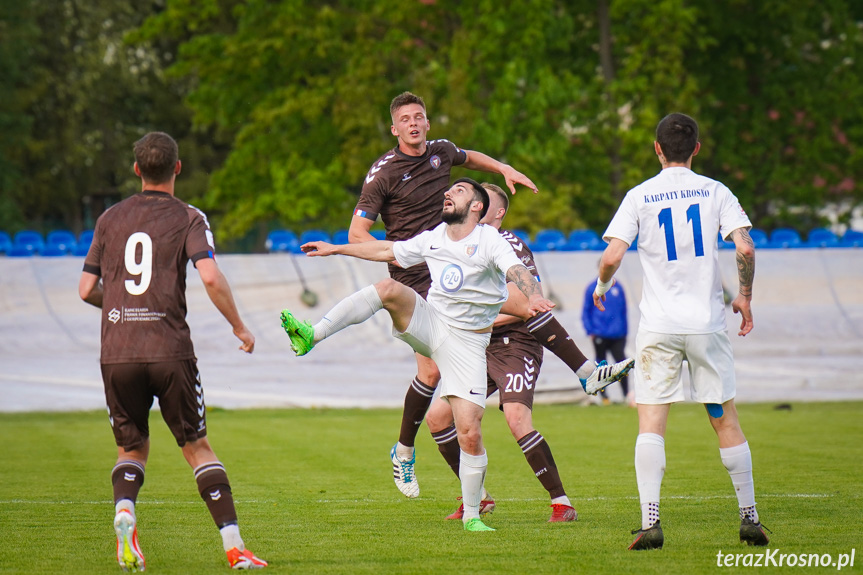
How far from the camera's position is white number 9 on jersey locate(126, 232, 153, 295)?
5.58 meters

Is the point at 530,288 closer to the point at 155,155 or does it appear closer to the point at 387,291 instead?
the point at 387,291

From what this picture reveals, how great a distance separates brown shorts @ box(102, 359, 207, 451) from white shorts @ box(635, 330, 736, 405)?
2449 mm

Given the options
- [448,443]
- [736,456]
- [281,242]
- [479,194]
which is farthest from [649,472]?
[281,242]

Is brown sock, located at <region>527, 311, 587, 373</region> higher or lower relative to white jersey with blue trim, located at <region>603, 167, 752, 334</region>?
lower

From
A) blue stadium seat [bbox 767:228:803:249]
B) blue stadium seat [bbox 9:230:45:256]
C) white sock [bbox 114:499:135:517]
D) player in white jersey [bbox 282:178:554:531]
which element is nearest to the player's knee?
player in white jersey [bbox 282:178:554:531]

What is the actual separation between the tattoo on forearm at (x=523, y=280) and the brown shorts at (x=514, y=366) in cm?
131

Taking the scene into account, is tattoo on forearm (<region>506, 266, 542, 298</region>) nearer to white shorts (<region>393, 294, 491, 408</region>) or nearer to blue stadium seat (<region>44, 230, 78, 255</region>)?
white shorts (<region>393, 294, 491, 408</region>)

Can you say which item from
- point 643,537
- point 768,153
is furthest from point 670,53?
point 643,537

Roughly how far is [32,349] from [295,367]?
4.48 meters

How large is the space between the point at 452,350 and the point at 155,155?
7.33 feet

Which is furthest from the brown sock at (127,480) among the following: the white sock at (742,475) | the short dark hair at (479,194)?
the white sock at (742,475)

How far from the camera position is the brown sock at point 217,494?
5.63 metres

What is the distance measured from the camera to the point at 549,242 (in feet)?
74.9

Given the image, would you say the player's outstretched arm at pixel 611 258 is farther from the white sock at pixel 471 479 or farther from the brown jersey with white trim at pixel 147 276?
the brown jersey with white trim at pixel 147 276
